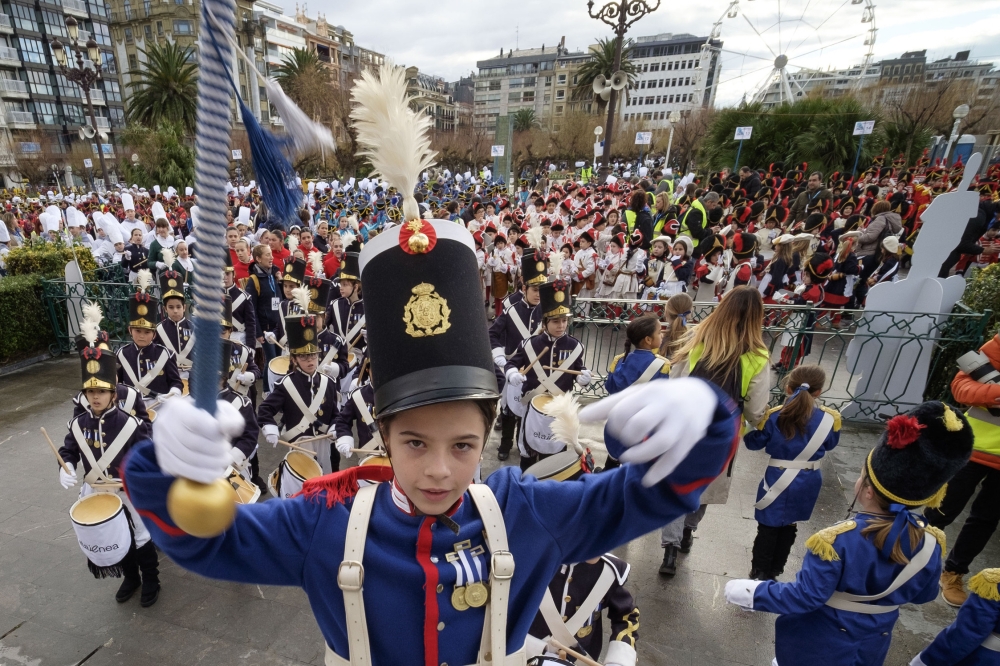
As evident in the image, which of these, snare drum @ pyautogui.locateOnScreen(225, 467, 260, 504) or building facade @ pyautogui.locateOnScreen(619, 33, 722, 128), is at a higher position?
building facade @ pyautogui.locateOnScreen(619, 33, 722, 128)

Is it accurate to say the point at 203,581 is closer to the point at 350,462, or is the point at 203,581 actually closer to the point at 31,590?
the point at 31,590

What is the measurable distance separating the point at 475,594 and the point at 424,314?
826 millimetres

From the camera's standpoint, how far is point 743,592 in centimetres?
268

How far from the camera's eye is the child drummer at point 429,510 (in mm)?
1353

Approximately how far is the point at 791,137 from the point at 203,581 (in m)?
26.6

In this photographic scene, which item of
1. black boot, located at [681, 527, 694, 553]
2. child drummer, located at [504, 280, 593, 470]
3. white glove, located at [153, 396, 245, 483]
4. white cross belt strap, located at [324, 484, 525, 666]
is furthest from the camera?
child drummer, located at [504, 280, 593, 470]

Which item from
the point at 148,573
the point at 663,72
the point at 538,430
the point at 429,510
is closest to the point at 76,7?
the point at 148,573

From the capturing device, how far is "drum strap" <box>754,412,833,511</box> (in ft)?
12.2

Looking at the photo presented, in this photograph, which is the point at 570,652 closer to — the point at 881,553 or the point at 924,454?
the point at 881,553

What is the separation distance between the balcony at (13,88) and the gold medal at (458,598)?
204 ft

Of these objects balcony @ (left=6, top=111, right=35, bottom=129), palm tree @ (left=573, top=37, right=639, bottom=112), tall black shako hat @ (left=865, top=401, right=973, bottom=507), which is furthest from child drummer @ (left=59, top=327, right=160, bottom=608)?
balcony @ (left=6, top=111, right=35, bottom=129)

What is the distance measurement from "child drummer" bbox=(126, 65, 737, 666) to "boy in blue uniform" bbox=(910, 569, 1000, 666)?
2.27m

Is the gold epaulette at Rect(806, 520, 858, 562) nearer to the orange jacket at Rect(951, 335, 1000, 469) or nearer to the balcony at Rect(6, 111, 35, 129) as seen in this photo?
the orange jacket at Rect(951, 335, 1000, 469)

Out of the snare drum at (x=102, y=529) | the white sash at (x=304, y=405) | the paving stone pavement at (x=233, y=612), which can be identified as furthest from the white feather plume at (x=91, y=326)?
the paving stone pavement at (x=233, y=612)
